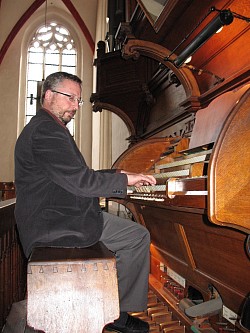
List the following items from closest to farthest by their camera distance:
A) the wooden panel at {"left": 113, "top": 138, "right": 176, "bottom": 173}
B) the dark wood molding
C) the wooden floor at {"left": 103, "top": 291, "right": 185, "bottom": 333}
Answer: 1. the wooden floor at {"left": 103, "top": 291, "right": 185, "bottom": 333}
2. the dark wood molding
3. the wooden panel at {"left": 113, "top": 138, "right": 176, "bottom": 173}

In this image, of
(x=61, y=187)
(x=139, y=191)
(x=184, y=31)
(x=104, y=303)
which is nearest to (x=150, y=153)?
(x=139, y=191)

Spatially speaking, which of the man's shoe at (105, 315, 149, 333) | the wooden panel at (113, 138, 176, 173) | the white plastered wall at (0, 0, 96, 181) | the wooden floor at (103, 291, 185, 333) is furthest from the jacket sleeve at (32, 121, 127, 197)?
the white plastered wall at (0, 0, 96, 181)

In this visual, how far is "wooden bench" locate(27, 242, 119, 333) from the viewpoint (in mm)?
1500

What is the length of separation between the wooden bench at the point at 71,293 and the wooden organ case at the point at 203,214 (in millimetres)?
491

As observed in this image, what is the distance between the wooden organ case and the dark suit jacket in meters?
0.38

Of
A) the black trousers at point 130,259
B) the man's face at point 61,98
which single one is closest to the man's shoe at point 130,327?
the black trousers at point 130,259

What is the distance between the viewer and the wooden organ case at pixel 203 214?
131 centimetres

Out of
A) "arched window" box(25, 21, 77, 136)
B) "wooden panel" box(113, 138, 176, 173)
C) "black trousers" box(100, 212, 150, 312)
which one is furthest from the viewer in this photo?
"arched window" box(25, 21, 77, 136)

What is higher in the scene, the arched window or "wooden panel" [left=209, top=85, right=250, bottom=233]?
the arched window

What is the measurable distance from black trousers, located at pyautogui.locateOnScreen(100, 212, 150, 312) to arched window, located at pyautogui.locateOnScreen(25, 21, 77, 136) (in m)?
10.2

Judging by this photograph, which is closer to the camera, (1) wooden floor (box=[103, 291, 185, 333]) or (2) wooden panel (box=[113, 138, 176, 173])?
(1) wooden floor (box=[103, 291, 185, 333])

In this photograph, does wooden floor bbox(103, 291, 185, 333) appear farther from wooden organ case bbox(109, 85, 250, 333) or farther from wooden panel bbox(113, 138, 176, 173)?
wooden panel bbox(113, 138, 176, 173)

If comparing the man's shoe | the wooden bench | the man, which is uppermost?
the man

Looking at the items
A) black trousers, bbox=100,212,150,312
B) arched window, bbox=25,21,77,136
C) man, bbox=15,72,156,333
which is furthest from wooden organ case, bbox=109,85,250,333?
arched window, bbox=25,21,77,136
